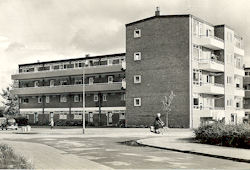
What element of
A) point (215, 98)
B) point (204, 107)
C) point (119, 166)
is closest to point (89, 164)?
point (119, 166)

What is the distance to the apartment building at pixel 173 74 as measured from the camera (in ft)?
155

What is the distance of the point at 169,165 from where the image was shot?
13445mm

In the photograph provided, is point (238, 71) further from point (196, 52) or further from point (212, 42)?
point (196, 52)

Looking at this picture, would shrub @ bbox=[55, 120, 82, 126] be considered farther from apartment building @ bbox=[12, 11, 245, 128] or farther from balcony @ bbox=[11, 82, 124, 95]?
balcony @ bbox=[11, 82, 124, 95]

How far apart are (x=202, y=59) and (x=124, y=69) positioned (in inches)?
442

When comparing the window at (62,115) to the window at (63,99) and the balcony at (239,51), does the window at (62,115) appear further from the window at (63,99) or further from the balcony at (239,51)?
the balcony at (239,51)

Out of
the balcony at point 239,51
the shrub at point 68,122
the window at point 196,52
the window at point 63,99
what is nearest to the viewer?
the window at point 196,52

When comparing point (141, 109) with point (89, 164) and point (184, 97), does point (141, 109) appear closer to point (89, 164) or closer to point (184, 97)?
point (184, 97)

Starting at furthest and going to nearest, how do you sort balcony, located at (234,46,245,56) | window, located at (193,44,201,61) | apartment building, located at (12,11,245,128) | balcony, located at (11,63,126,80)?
balcony, located at (234,46,245,56)
balcony, located at (11,63,126,80)
window, located at (193,44,201,61)
apartment building, located at (12,11,245,128)

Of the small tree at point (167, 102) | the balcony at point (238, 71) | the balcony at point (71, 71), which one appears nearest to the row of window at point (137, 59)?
the balcony at point (71, 71)

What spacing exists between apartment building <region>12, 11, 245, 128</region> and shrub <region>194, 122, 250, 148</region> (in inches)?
917

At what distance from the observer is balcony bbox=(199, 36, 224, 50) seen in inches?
1913

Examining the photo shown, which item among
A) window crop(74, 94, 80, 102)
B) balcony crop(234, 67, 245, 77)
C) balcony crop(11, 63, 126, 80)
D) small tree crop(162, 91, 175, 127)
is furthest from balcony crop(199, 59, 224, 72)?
window crop(74, 94, 80, 102)

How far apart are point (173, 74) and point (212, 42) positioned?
22.4 ft
